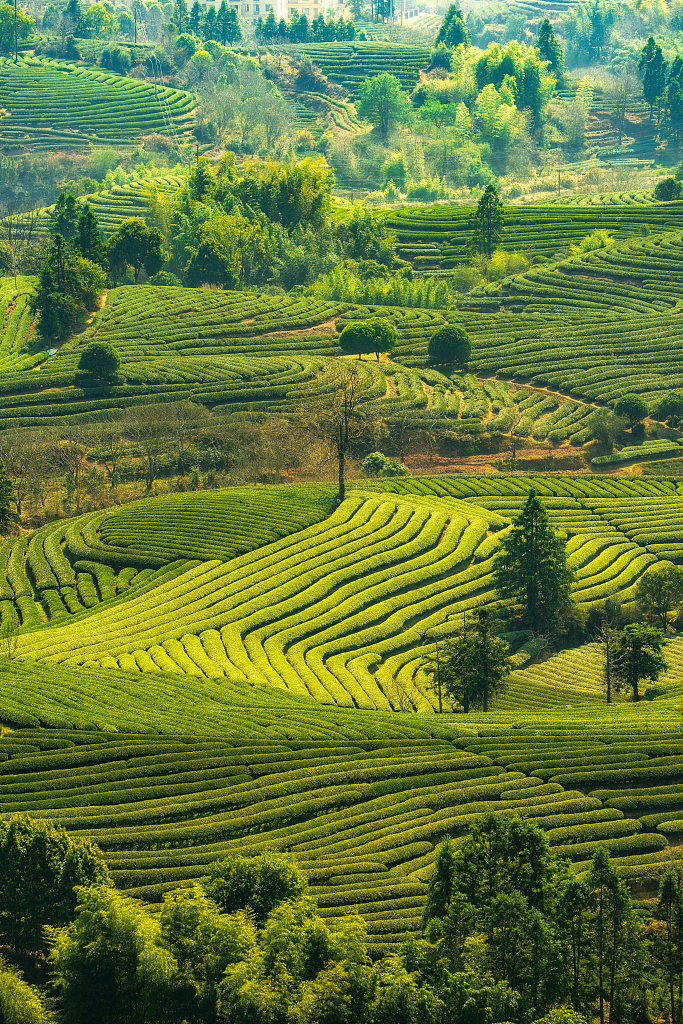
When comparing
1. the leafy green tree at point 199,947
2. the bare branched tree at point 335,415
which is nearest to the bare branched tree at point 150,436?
the bare branched tree at point 335,415

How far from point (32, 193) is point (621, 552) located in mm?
147020

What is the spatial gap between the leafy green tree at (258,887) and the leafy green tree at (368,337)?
88050 mm

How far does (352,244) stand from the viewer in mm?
153500

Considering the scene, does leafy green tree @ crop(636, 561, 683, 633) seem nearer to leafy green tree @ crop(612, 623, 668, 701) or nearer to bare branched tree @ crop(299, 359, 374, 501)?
leafy green tree @ crop(612, 623, 668, 701)

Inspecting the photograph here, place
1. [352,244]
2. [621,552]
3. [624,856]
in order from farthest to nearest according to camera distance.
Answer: [352,244], [621,552], [624,856]

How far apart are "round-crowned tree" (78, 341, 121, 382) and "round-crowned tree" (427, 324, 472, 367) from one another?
110 feet

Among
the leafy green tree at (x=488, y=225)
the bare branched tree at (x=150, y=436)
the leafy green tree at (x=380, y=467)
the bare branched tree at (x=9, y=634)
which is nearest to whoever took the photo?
the bare branched tree at (x=9, y=634)

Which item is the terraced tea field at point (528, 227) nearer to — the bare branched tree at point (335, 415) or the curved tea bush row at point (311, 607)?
the bare branched tree at point (335, 415)

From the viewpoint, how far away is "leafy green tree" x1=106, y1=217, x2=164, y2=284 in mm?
133875

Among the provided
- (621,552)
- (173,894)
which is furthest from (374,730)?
(621,552)

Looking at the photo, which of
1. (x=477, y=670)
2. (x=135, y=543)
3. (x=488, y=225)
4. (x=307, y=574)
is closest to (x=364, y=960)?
(x=477, y=670)

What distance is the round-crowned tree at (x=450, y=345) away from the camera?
382 feet

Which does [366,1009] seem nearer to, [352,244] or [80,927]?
[80,927]

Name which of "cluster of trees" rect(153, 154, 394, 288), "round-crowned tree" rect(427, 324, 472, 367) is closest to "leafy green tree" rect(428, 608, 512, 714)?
"round-crowned tree" rect(427, 324, 472, 367)
